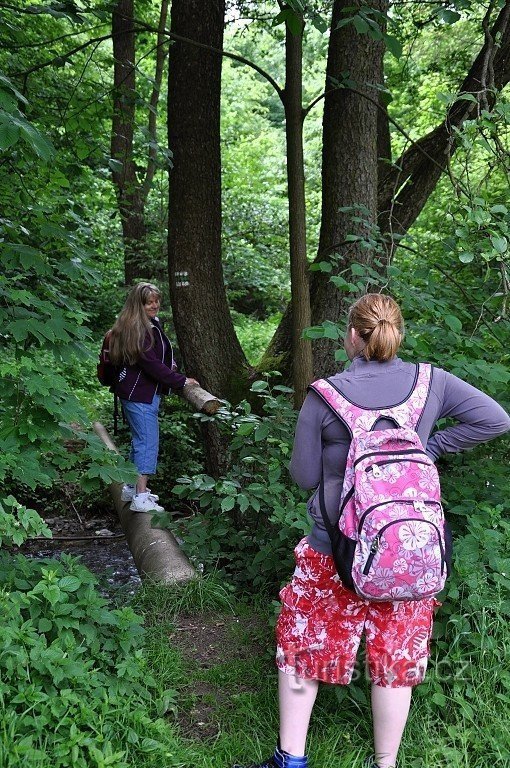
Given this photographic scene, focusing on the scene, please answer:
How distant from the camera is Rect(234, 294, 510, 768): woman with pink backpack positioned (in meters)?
2.19

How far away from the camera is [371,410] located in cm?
234

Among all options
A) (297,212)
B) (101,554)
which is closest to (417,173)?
(297,212)

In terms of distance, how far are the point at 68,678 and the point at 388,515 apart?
4.52ft

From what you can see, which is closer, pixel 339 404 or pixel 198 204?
pixel 339 404

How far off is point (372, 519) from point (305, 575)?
0.48m

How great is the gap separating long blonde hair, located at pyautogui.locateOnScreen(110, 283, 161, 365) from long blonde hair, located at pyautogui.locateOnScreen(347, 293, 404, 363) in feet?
10.3

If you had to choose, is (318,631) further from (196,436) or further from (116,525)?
(196,436)

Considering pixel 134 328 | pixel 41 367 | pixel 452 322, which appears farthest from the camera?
pixel 134 328

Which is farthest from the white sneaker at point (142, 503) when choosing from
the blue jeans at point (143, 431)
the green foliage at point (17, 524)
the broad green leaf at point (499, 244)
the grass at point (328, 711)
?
the broad green leaf at point (499, 244)

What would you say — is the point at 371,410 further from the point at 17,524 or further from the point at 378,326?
→ the point at 17,524

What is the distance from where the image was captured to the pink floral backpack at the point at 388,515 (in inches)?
85.0

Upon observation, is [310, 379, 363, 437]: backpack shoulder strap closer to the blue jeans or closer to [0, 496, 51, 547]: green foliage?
[0, 496, 51, 547]: green foliage

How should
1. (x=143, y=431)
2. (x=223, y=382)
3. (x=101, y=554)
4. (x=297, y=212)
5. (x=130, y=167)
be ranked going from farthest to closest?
(x=130, y=167) → (x=101, y=554) → (x=223, y=382) → (x=143, y=431) → (x=297, y=212)

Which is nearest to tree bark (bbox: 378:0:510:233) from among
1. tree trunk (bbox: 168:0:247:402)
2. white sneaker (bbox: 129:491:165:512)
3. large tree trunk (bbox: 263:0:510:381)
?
large tree trunk (bbox: 263:0:510:381)
